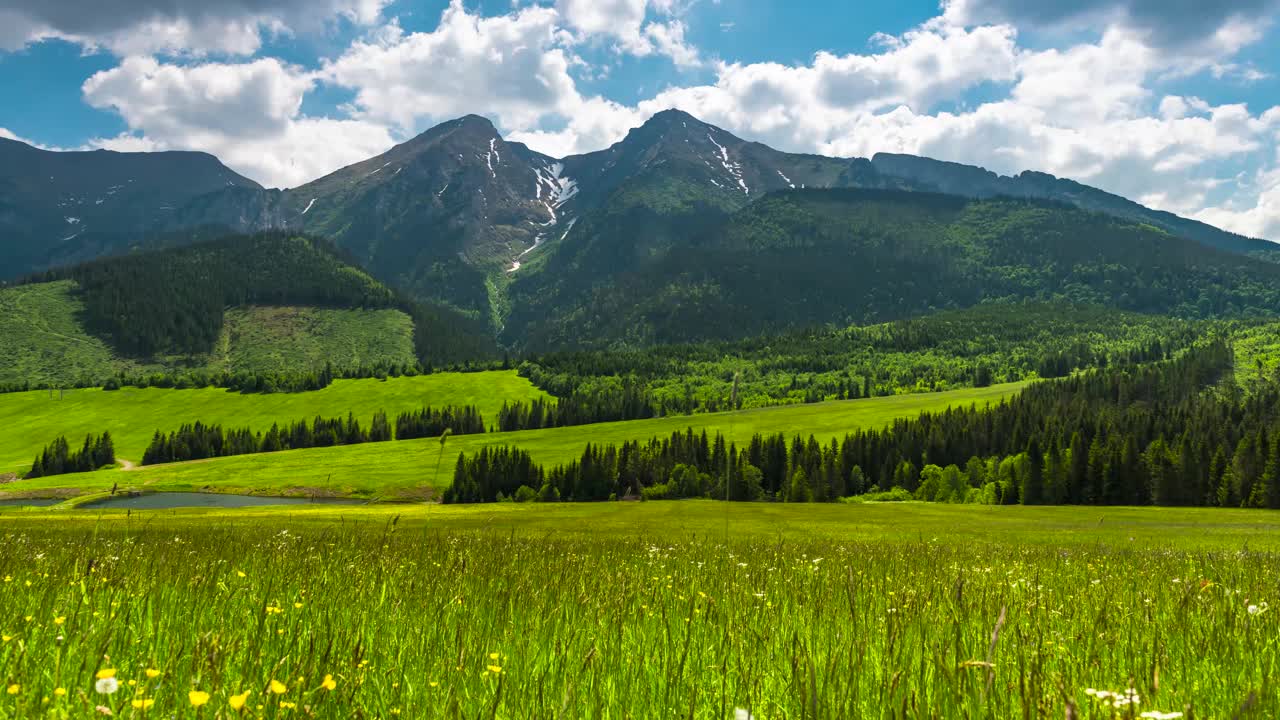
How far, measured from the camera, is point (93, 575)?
7113 mm

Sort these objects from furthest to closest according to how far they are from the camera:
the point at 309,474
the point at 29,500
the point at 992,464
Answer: the point at 309,474 < the point at 29,500 < the point at 992,464

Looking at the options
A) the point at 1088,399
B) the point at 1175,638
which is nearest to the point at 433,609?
the point at 1175,638

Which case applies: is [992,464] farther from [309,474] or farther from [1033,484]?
[309,474]

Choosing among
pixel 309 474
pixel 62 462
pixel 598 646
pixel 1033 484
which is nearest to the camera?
pixel 598 646

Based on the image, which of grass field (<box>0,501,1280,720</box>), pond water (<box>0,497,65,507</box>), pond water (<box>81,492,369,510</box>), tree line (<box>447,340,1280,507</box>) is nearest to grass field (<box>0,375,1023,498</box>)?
pond water (<box>81,492,369,510</box>)

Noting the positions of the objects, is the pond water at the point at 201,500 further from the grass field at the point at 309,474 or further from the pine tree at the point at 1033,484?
the pine tree at the point at 1033,484

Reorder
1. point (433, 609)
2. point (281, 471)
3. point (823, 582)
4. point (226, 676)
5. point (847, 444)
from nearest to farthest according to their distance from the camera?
point (226, 676), point (433, 609), point (823, 582), point (847, 444), point (281, 471)

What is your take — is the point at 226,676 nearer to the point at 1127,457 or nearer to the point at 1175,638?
the point at 1175,638

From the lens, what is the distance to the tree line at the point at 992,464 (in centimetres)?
9994

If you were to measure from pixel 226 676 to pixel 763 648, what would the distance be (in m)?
3.48

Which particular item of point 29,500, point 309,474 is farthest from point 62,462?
point 309,474

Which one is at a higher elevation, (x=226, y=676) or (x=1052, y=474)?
(x=226, y=676)

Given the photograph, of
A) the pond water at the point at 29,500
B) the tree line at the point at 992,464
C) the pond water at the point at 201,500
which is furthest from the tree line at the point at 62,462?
the tree line at the point at 992,464

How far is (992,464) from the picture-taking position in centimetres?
12975
